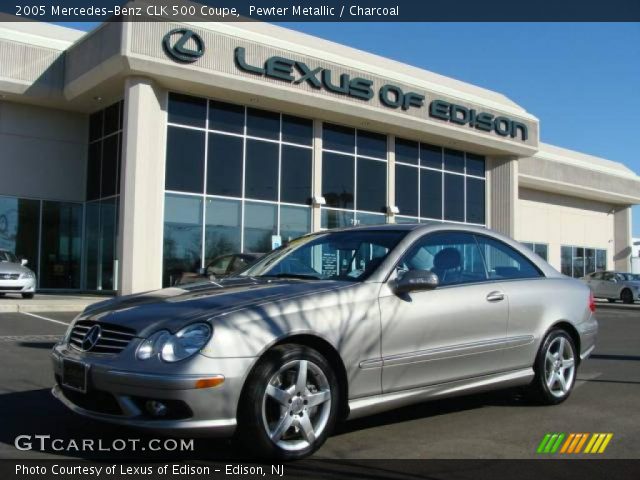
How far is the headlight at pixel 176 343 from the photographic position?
157 inches

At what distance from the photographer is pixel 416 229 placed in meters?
5.51

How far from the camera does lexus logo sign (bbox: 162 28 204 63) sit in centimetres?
1930

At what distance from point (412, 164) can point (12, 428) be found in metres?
22.9

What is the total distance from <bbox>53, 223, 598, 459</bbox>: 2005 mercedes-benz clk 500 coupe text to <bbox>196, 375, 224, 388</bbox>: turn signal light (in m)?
0.01

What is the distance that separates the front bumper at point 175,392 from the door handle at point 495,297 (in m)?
2.25

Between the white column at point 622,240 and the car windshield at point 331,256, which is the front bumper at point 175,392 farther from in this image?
the white column at point 622,240

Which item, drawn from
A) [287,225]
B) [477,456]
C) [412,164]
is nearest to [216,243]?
[287,225]

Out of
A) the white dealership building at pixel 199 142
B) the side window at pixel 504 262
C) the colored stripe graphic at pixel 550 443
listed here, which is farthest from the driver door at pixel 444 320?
the white dealership building at pixel 199 142

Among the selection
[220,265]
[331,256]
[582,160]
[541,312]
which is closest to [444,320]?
[331,256]

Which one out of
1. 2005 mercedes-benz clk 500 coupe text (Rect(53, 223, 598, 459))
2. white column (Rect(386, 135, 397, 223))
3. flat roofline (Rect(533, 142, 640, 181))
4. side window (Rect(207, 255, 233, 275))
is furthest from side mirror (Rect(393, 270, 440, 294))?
flat roofline (Rect(533, 142, 640, 181))

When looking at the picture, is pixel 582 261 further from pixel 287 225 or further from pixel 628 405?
pixel 628 405

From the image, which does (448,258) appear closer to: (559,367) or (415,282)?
(415,282)

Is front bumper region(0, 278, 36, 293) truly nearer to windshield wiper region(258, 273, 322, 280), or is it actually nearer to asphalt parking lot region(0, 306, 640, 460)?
asphalt parking lot region(0, 306, 640, 460)

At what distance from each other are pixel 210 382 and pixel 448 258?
2452 mm
